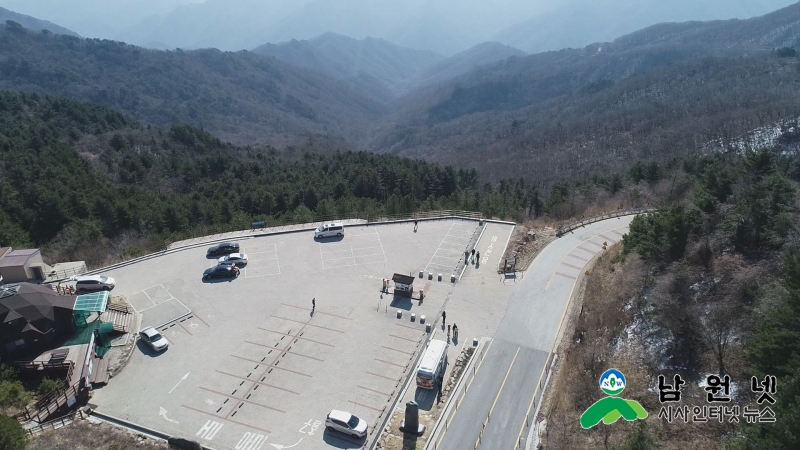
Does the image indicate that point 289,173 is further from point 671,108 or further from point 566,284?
point 671,108

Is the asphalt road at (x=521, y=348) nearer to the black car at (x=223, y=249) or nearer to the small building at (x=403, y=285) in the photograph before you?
the small building at (x=403, y=285)

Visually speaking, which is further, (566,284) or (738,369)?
(566,284)

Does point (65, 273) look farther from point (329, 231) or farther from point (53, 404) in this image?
point (329, 231)

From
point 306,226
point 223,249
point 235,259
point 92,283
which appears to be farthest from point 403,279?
point 92,283

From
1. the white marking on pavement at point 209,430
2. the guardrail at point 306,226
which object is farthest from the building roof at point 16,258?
the white marking on pavement at point 209,430

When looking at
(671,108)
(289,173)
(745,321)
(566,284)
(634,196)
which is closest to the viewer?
Result: (745,321)

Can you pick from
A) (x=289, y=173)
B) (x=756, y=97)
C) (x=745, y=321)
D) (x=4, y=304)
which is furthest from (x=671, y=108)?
(x=4, y=304)

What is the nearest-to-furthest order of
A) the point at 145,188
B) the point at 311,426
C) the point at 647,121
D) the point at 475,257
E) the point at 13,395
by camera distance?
the point at 311,426, the point at 13,395, the point at 475,257, the point at 145,188, the point at 647,121
